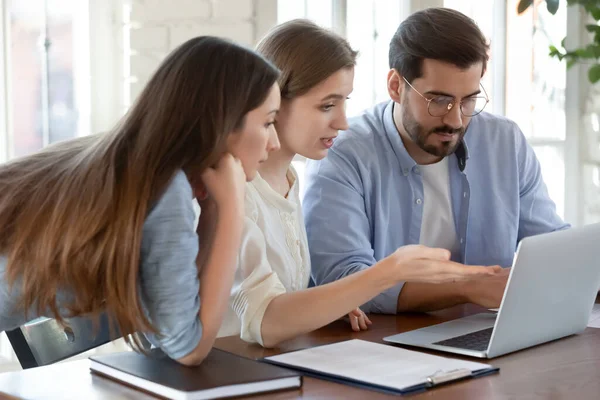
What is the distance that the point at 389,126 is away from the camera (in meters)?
2.09

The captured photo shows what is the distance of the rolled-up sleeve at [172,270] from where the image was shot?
1.22 metres

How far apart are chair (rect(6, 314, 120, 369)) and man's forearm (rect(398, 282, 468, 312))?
0.57 meters

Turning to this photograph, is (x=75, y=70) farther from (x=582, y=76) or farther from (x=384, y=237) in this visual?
(x=582, y=76)

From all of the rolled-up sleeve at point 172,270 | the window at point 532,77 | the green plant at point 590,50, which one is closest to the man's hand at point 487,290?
the rolled-up sleeve at point 172,270

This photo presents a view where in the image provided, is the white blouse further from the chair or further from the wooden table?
the chair

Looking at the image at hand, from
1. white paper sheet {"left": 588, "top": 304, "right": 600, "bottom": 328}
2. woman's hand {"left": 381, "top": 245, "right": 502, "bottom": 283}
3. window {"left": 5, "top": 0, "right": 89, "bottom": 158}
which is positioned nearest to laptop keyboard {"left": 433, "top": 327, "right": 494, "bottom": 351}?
woman's hand {"left": 381, "top": 245, "right": 502, "bottom": 283}

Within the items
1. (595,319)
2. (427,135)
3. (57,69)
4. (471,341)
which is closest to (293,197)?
(427,135)

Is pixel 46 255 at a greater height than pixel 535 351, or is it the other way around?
pixel 46 255

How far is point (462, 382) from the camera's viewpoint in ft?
4.02

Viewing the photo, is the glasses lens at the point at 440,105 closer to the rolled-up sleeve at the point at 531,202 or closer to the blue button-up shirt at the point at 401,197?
the blue button-up shirt at the point at 401,197

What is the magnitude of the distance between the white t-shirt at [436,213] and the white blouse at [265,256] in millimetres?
388

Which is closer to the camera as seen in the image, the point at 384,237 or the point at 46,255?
the point at 46,255

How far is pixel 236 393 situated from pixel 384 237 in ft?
3.02

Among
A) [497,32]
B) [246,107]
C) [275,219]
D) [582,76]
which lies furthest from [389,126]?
[582,76]
